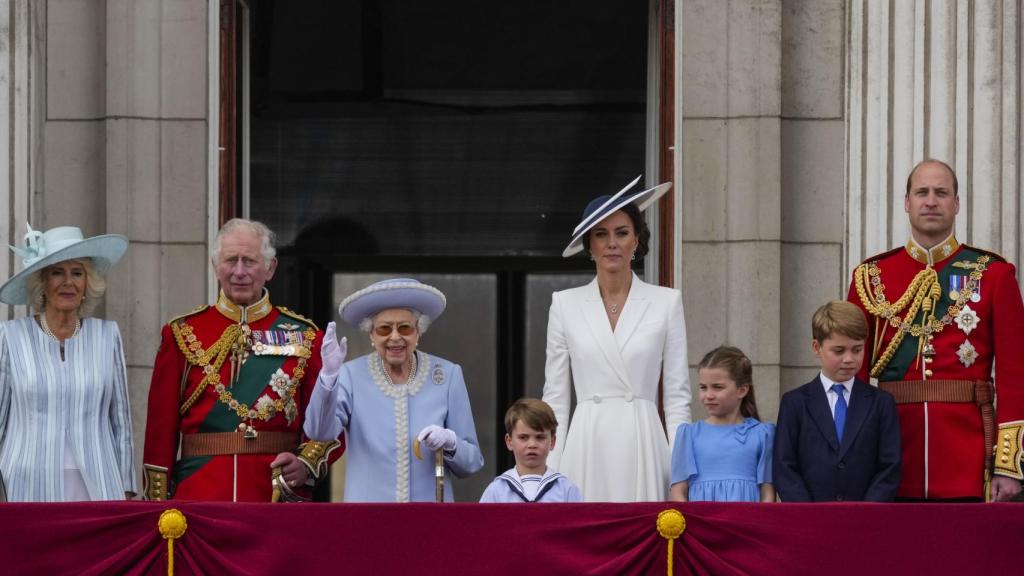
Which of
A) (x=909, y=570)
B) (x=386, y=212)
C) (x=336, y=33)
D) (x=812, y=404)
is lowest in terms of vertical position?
(x=909, y=570)

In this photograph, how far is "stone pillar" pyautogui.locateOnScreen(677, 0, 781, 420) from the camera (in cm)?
871

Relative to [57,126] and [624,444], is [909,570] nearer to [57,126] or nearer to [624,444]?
[624,444]

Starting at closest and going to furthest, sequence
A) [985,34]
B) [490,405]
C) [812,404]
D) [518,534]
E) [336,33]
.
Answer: [518,534]
[812,404]
[985,34]
[336,33]
[490,405]

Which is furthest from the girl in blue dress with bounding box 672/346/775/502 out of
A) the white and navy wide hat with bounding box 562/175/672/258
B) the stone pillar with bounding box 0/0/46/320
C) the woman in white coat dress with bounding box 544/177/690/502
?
the stone pillar with bounding box 0/0/46/320

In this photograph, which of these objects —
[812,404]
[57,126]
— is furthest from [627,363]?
[57,126]

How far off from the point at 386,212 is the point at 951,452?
5702mm

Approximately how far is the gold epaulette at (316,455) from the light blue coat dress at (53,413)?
65cm

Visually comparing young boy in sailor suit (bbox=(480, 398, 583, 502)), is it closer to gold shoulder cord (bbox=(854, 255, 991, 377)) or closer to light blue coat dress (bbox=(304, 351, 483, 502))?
light blue coat dress (bbox=(304, 351, 483, 502))

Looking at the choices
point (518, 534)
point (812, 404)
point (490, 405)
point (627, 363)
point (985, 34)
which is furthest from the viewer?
point (490, 405)

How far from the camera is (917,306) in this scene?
6820 millimetres

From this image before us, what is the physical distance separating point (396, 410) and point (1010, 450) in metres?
2.13

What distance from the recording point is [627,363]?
22.7 feet

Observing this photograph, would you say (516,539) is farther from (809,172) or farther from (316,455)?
(809,172)

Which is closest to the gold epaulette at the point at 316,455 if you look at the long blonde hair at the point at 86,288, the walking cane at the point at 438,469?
the walking cane at the point at 438,469
